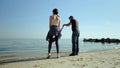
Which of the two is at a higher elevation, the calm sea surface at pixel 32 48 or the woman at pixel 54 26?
the woman at pixel 54 26

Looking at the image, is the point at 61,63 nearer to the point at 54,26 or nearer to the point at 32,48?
the point at 54,26

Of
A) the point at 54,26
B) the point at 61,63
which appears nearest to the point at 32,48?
the point at 54,26

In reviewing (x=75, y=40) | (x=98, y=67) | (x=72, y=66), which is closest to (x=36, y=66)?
(x=72, y=66)

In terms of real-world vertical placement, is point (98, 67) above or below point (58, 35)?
below

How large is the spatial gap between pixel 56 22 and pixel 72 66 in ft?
8.67

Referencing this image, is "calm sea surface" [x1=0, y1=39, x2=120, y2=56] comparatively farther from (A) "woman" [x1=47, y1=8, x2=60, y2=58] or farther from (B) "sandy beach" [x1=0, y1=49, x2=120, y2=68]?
(B) "sandy beach" [x1=0, y1=49, x2=120, y2=68]

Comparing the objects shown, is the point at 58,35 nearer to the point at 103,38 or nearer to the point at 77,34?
the point at 77,34

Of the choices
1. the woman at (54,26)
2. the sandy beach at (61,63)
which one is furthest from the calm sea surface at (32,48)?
the sandy beach at (61,63)

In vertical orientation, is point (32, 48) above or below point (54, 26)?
below

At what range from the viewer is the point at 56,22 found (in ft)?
28.8

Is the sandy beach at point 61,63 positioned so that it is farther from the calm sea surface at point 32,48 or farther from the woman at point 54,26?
the calm sea surface at point 32,48

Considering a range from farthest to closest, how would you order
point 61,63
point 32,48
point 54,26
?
1. point 32,48
2. point 54,26
3. point 61,63

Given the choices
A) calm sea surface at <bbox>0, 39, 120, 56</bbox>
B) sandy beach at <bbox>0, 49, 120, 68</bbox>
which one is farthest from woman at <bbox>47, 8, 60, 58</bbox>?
calm sea surface at <bbox>0, 39, 120, 56</bbox>

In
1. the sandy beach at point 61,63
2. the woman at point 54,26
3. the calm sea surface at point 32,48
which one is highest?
the woman at point 54,26
